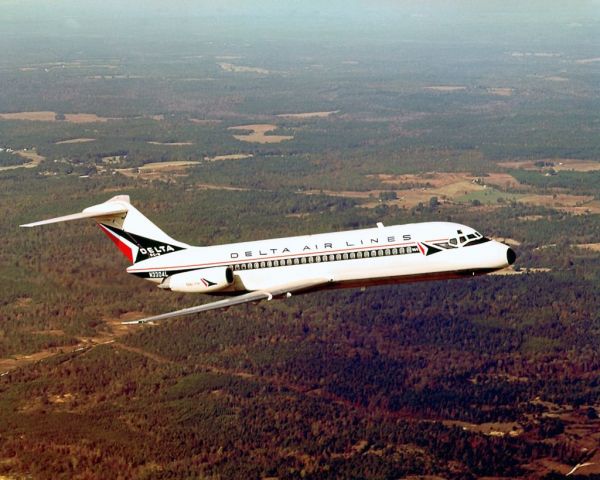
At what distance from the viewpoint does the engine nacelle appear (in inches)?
3570

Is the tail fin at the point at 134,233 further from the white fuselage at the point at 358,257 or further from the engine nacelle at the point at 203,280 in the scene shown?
the engine nacelle at the point at 203,280

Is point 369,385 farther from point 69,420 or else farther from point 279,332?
point 69,420

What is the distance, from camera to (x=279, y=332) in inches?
7628

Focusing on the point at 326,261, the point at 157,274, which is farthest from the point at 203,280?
the point at 326,261

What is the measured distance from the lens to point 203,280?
299 ft

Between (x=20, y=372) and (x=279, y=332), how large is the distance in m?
Result: 47.1

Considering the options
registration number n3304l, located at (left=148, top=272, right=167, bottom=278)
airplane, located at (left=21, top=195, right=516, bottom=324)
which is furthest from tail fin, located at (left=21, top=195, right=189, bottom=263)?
registration number n3304l, located at (left=148, top=272, right=167, bottom=278)

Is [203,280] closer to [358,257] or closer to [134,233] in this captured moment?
[134,233]

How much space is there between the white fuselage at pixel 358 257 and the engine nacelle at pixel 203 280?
458 millimetres

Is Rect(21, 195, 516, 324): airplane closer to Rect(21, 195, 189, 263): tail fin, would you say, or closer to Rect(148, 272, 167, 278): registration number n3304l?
Rect(148, 272, 167, 278): registration number n3304l

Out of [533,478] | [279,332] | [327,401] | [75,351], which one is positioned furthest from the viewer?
[279,332]

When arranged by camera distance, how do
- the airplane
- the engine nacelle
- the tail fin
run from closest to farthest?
the airplane < the engine nacelle < the tail fin

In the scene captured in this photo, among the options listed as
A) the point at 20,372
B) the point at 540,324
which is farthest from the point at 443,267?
the point at 540,324

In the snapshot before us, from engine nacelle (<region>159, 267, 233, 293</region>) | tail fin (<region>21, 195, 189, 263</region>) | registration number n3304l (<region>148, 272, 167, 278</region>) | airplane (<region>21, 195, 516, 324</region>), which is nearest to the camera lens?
airplane (<region>21, 195, 516, 324</region>)
